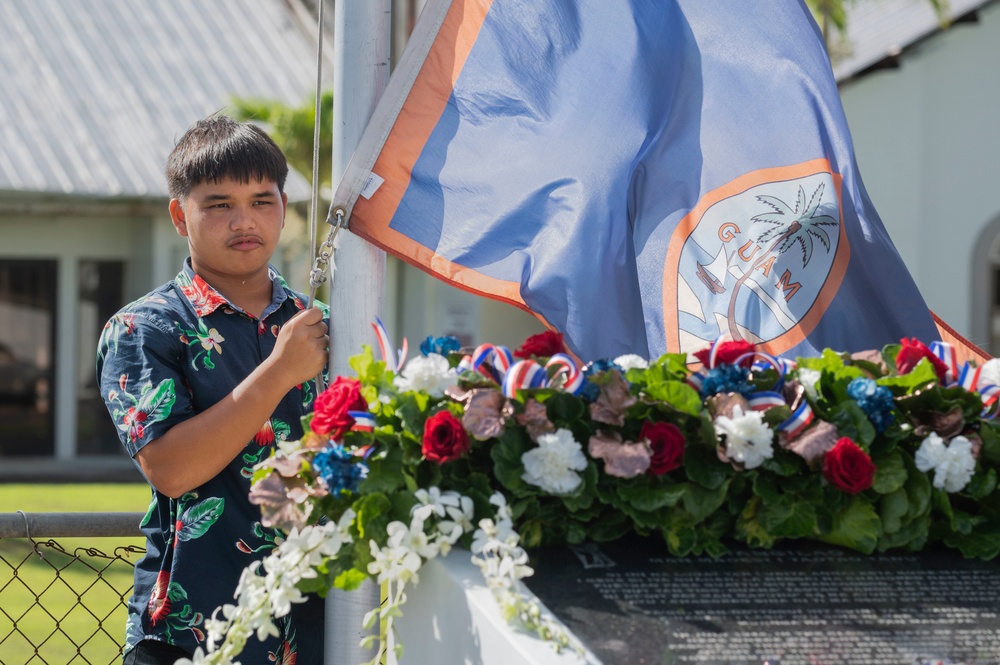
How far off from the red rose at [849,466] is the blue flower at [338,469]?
0.82 m

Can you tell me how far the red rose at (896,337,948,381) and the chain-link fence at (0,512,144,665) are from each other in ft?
5.99

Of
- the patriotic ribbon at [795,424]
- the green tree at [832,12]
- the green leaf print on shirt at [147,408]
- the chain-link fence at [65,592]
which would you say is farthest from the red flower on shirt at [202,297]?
the green tree at [832,12]

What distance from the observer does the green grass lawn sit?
4109 mm

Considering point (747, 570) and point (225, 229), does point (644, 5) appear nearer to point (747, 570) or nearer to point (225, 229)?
point (225, 229)

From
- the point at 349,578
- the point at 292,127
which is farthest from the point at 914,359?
the point at 292,127

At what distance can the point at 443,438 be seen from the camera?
7.11ft

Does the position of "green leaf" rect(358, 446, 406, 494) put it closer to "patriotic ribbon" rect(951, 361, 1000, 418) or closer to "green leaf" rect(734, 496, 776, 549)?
"green leaf" rect(734, 496, 776, 549)

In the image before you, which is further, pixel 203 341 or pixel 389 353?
pixel 203 341

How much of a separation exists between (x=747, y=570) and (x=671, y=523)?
16 cm

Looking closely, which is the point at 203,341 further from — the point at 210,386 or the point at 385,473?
the point at 385,473

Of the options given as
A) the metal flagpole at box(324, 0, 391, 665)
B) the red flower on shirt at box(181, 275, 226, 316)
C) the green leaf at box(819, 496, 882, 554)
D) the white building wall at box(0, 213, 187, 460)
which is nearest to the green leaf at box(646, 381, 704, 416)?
the green leaf at box(819, 496, 882, 554)

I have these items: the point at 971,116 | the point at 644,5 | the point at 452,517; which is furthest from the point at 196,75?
the point at 452,517

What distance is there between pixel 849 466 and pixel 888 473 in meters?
0.13

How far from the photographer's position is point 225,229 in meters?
2.65
